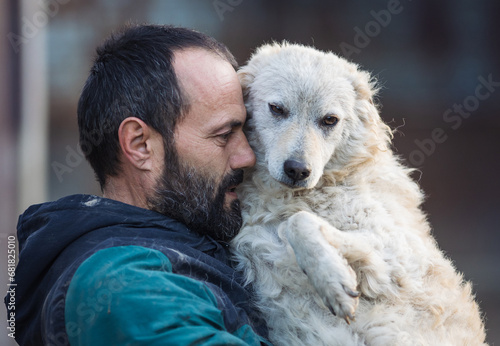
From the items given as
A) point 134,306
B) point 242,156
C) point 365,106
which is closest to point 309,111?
point 365,106

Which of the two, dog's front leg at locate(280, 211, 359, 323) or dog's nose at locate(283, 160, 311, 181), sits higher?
dog's nose at locate(283, 160, 311, 181)

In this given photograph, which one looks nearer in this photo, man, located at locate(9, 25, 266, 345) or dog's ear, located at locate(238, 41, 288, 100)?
man, located at locate(9, 25, 266, 345)

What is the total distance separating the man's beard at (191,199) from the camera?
2.33 metres

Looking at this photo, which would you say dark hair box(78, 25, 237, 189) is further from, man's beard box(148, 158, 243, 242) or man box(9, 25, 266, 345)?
man's beard box(148, 158, 243, 242)

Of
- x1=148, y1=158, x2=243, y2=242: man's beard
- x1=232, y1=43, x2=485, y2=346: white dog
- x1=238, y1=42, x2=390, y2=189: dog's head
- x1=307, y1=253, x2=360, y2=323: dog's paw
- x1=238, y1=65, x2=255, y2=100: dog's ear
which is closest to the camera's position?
x1=307, y1=253, x2=360, y2=323: dog's paw

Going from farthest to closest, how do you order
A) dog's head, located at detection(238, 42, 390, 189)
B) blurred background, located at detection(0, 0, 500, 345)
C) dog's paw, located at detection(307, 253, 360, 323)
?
blurred background, located at detection(0, 0, 500, 345) → dog's head, located at detection(238, 42, 390, 189) → dog's paw, located at detection(307, 253, 360, 323)

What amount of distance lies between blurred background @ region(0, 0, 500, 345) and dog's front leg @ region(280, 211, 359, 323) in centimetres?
251

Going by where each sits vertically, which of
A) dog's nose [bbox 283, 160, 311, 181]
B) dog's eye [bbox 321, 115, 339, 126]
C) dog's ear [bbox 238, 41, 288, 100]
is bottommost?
dog's nose [bbox 283, 160, 311, 181]

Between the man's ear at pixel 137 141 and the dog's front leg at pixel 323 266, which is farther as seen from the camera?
the man's ear at pixel 137 141

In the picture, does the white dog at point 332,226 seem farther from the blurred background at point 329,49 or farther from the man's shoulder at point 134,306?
the blurred background at point 329,49

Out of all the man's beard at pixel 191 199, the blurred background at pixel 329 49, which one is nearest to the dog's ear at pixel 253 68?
the man's beard at pixel 191 199

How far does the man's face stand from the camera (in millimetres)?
2344

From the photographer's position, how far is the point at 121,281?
68.3 inches

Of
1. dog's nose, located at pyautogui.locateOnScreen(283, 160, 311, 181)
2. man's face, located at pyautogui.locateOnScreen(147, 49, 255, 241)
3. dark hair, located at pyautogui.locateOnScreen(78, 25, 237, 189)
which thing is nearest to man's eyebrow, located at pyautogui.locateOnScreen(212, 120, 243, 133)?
man's face, located at pyautogui.locateOnScreen(147, 49, 255, 241)
